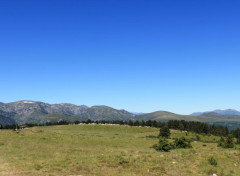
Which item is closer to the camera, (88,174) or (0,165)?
(88,174)

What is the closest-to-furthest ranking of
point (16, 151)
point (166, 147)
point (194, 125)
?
point (16, 151) < point (166, 147) < point (194, 125)

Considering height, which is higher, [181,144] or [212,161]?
[212,161]

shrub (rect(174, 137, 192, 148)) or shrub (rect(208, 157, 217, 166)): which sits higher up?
shrub (rect(208, 157, 217, 166))

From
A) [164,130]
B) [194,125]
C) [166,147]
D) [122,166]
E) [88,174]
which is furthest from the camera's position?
[194,125]

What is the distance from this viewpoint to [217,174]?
23.8 m

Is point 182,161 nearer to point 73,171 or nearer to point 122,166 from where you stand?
point 122,166

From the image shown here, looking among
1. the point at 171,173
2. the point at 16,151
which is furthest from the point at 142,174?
the point at 16,151

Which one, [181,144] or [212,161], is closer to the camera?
[212,161]

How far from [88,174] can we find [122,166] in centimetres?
487

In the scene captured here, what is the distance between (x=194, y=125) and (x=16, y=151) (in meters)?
116

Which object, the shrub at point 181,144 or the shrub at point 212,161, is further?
the shrub at point 181,144

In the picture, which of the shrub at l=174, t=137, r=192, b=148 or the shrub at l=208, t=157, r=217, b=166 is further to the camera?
the shrub at l=174, t=137, r=192, b=148

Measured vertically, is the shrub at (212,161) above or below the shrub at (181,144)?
above

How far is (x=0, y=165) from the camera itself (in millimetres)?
25938
